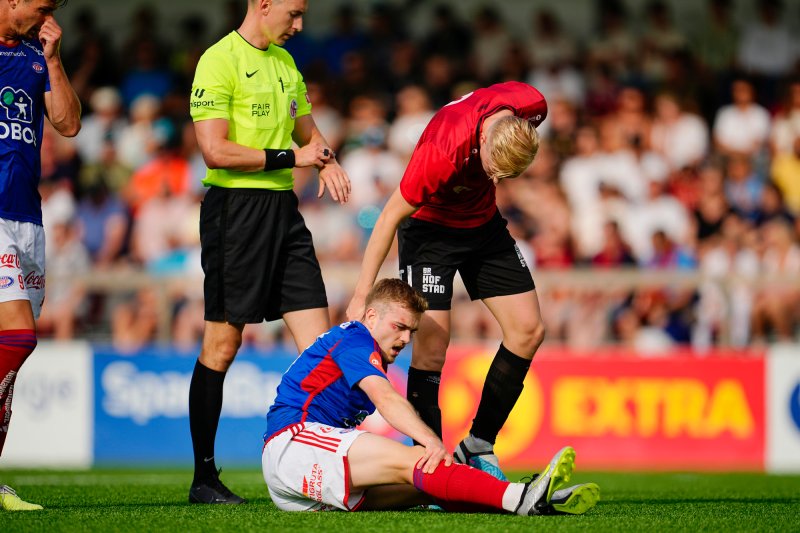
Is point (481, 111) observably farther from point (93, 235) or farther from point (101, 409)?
point (93, 235)

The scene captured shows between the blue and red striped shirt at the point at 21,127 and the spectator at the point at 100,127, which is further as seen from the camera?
the spectator at the point at 100,127

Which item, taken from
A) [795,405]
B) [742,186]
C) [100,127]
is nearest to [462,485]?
[795,405]

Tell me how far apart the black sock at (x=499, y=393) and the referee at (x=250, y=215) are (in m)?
0.99

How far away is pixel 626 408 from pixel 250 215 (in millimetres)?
5946

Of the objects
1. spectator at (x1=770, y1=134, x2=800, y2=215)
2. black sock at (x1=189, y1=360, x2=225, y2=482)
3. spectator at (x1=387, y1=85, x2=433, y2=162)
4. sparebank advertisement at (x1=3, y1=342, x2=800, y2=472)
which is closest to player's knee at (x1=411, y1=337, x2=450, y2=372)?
black sock at (x1=189, y1=360, x2=225, y2=482)

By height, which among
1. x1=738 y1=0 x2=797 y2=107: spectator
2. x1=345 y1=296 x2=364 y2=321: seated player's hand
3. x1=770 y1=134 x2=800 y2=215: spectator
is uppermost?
x1=738 y1=0 x2=797 y2=107: spectator

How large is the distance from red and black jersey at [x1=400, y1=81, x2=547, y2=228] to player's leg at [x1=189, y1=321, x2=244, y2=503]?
1273 mm

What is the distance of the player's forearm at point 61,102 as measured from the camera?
608 cm

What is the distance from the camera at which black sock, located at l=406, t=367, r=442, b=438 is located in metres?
6.80

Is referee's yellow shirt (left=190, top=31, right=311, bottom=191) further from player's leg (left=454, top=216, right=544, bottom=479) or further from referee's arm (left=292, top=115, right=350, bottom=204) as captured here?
player's leg (left=454, top=216, right=544, bottom=479)

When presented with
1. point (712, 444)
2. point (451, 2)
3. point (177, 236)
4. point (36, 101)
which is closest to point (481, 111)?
point (36, 101)

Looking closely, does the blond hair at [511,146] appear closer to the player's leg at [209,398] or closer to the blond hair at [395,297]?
the blond hair at [395,297]

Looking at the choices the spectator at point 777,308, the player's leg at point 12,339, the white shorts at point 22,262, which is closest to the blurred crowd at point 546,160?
the spectator at point 777,308

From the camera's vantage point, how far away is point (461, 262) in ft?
22.3
